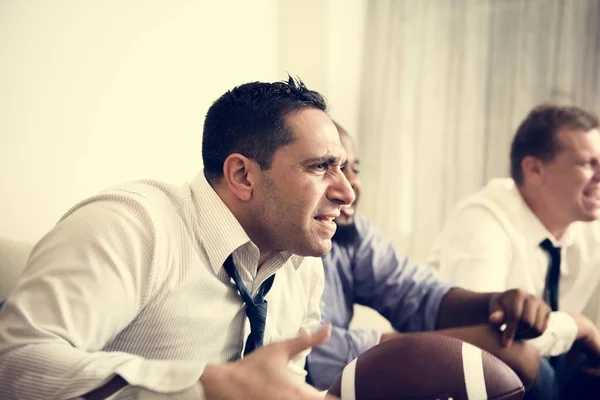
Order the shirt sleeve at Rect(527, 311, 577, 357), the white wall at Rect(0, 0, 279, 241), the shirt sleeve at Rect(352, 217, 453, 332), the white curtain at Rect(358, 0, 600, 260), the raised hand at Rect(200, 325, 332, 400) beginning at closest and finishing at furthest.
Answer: the raised hand at Rect(200, 325, 332, 400)
the white wall at Rect(0, 0, 279, 241)
the shirt sleeve at Rect(527, 311, 577, 357)
the shirt sleeve at Rect(352, 217, 453, 332)
the white curtain at Rect(358, 0, 600, 260)

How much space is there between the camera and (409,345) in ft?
3.98

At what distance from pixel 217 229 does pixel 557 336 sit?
1.08 m

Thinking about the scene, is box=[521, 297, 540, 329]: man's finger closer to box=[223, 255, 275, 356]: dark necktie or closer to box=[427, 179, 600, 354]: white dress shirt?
box=[427, 179, 600, 354]: white dress shirt

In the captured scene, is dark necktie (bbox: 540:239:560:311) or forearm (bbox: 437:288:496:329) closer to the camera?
forearm (bbox: 437:288:496:329)

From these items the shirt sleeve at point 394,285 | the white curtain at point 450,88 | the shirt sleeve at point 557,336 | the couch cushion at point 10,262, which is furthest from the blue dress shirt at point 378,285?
the white curtain at point 450,88

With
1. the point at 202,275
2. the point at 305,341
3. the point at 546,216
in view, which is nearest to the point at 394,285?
the point at 546,216

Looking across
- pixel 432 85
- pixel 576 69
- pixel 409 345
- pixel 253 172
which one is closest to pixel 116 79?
pixel 253 172

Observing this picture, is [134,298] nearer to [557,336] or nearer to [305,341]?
[305,341]

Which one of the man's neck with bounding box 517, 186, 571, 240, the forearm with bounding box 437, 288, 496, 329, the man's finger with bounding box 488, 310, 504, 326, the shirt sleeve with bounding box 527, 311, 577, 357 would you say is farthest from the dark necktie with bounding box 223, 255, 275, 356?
the man's neck with bounding box 517, 186, 571, 240

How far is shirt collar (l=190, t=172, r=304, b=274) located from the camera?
118 cm

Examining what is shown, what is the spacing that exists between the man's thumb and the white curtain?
226 cm

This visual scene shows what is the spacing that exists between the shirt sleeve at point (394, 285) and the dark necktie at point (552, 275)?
0.43 m

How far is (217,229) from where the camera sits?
1.19 meters

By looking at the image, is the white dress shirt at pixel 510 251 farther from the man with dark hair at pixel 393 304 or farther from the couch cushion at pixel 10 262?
the couch cushion at pixel 10 262
